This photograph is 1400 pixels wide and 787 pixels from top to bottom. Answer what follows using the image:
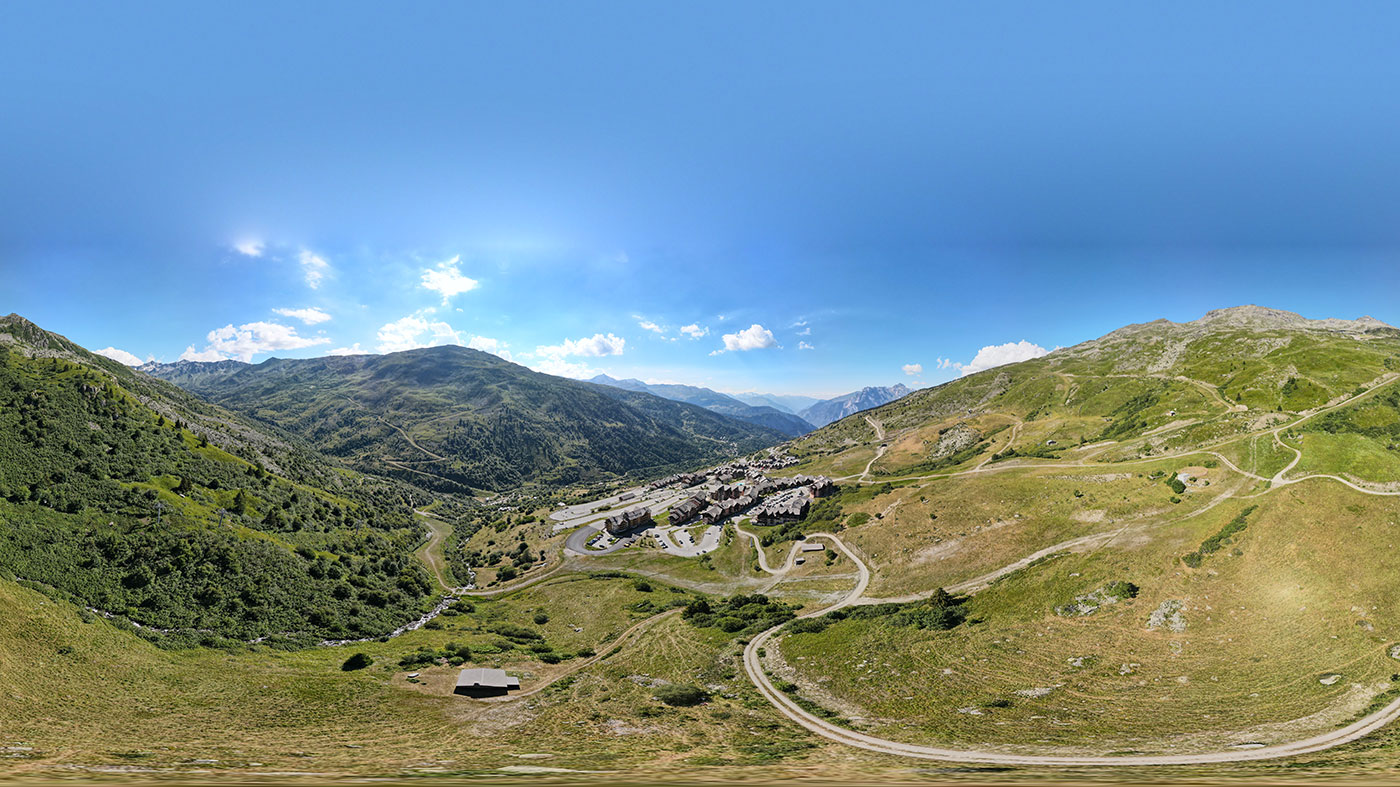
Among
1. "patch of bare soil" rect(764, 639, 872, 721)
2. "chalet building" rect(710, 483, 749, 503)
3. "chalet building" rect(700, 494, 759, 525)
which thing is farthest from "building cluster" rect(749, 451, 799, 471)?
"patch of bare soil" rect(764, 639, 872, 721)

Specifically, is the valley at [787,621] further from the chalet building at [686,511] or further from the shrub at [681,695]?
the chalet building at [686,511]

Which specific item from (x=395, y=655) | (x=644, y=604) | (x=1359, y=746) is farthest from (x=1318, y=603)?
(x=395, y=655)

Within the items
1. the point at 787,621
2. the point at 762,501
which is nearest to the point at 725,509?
the point at 762,501

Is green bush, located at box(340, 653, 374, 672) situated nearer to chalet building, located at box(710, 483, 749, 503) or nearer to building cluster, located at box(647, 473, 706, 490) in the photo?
chalet building, located at box(710, 483, 749, 503)

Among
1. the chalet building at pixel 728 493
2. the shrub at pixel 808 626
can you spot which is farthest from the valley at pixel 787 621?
the chalet building at pixel 728 493

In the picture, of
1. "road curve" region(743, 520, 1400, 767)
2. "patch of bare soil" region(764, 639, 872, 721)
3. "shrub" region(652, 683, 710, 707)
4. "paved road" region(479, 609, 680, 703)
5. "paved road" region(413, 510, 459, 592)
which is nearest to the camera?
"road curve" region(743, 520, 1400, 767)
